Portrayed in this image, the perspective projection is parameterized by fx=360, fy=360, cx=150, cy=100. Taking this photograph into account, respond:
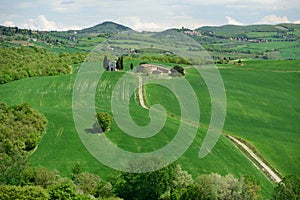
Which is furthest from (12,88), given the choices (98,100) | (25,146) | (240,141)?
(240,141)

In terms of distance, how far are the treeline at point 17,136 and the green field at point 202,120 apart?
60.3 inches

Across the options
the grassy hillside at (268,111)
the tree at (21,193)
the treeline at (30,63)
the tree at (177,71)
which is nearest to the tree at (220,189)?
the tree at (21,193)

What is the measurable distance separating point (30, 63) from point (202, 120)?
61746mm

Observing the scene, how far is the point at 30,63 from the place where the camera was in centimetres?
10362

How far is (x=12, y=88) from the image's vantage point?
80500 mm

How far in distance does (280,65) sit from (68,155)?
9032 centimetres

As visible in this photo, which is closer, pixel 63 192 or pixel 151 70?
pixel 63 192

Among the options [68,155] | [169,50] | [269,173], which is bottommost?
[269,173]

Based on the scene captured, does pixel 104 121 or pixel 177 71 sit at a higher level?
pixel 177 71

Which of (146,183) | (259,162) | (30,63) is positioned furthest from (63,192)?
(30,63)

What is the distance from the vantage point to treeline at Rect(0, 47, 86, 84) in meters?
91.8

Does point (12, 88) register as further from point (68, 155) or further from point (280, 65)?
point (280, 65)

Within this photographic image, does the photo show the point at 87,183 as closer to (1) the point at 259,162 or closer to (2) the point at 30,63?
(1) the point at 259,162

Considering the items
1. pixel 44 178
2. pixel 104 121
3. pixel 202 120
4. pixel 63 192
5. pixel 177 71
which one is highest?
pixel 177 71
